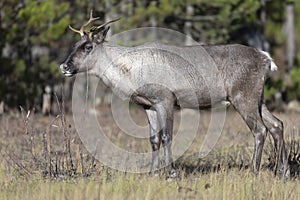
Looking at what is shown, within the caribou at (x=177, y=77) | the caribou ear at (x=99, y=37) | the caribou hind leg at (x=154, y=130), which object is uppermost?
the caribou ear at (x=99, y=37)

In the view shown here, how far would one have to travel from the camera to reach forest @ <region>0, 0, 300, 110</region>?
1802cm

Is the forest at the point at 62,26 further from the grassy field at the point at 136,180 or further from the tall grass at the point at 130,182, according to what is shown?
the tall grass at the point at 130,182

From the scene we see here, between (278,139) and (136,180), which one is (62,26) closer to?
(278,139)

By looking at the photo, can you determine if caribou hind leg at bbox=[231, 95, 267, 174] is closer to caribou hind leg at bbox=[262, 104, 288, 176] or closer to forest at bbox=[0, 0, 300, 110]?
caribou hind leg at bbox=[262, 104, 288, 176]

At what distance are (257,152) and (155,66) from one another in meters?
1.95

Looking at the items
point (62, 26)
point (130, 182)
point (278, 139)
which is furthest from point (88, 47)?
point (62, 26)

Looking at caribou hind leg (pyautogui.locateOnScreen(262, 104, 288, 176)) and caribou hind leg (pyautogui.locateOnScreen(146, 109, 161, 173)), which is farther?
caribou hind leg (pyautogui.locateOnScreen(146, 109, 161, 173))

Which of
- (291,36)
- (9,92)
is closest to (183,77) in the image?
(9,92)

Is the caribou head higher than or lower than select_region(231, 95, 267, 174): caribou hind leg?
higher

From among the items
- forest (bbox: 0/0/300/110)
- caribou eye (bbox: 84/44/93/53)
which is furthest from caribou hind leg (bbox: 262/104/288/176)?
forest (bbox: 0/0/300/110)

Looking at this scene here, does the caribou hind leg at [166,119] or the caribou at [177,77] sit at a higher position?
the caribou at [177,77]

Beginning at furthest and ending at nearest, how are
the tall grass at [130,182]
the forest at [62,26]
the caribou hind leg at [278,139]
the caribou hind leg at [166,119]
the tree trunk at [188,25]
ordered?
Result: the tree trunk at [188,25] < the forest at [62,26] < the caribou hind leg at [166,119] < the caribou hind leg at [278,139] < the tall grass at [130,182]

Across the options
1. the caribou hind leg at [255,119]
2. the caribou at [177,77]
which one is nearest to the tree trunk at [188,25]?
the caribou at [177,77]

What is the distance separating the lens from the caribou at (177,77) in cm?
977
